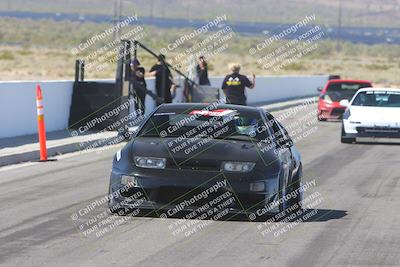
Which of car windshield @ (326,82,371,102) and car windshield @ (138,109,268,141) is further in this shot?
car windshield @ (326,82,371,102)

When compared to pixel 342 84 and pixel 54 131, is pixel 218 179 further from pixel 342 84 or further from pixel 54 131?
pixel 342 84

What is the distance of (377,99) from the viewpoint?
27.1 m

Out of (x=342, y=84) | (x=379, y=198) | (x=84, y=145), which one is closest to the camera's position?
(x=379, y=198)

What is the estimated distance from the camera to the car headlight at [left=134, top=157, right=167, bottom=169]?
1209 centimetres

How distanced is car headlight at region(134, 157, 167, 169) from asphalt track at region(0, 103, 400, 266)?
A: 56 cm

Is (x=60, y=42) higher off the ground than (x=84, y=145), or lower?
lower

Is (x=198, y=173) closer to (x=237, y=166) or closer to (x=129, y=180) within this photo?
(x=237, y=166)

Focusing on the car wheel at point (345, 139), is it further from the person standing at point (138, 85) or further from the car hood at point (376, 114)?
the person standing at point (138, 85)

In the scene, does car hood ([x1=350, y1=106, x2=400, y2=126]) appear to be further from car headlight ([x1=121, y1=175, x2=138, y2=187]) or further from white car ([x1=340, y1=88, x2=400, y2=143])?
car headlight ([x1=121, y1=175, x2=138, y2=187])

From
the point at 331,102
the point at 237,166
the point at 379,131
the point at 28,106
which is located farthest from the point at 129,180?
the point at 331,102

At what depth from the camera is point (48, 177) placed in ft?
55.8

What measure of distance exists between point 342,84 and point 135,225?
25.0 m

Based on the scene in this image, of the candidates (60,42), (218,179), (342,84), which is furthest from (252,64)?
(218,179)

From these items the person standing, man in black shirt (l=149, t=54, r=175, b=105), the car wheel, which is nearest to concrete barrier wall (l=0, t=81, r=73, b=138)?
the person standing
